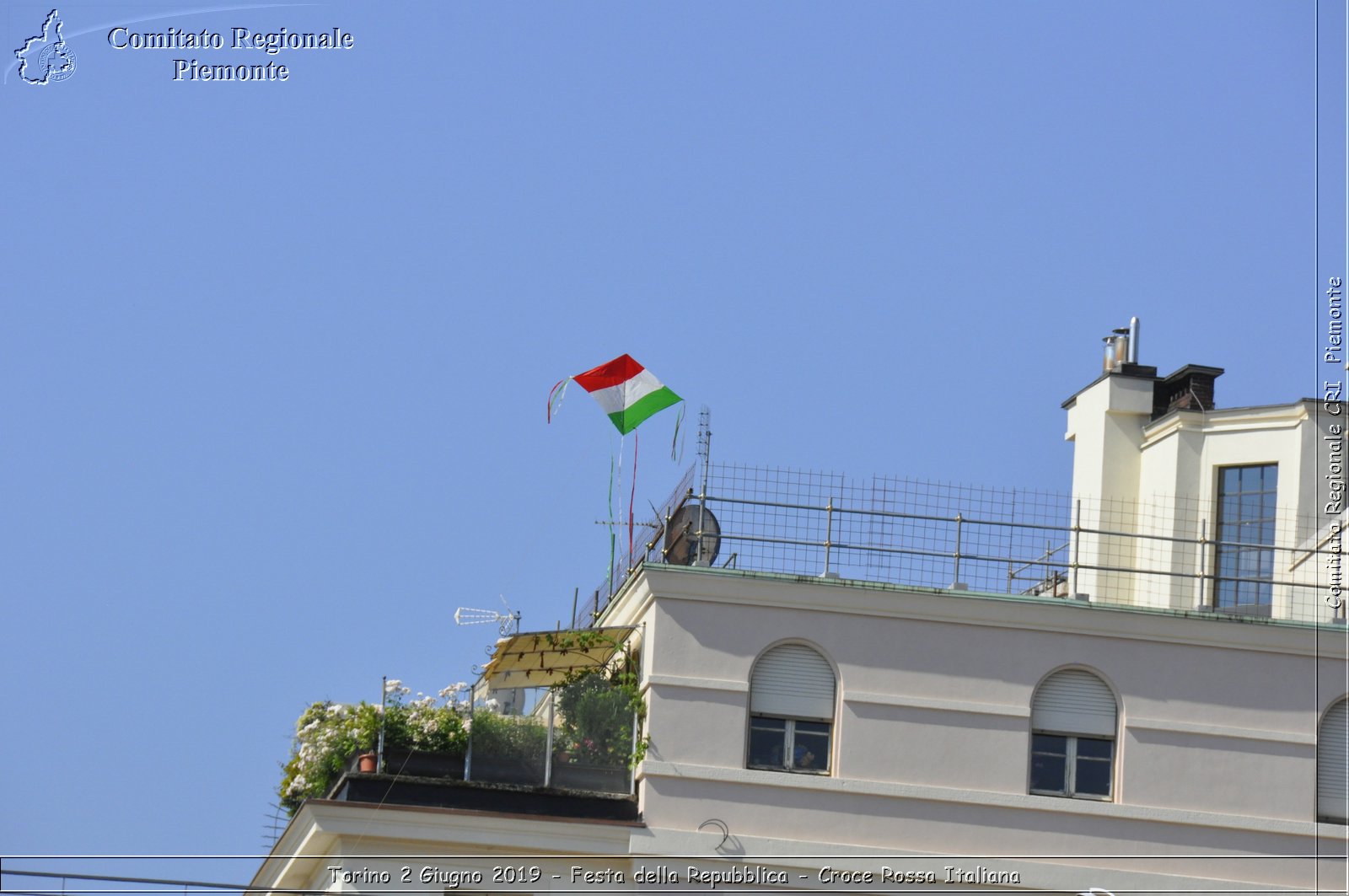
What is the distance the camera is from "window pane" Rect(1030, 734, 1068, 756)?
27000 millimetres

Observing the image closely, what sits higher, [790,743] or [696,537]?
[696,537]

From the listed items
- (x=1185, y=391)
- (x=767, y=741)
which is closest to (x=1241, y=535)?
(x=1185, y=391)

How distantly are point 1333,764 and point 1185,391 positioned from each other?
1373 centimetres

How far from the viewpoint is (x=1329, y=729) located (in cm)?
2741

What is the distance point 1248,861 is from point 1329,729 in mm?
2131

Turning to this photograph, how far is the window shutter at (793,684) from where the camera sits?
87.7 feet

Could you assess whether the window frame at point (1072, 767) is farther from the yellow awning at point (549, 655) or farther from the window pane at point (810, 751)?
the yellow awning at point (549, 655)

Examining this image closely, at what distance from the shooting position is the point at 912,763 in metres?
26.7

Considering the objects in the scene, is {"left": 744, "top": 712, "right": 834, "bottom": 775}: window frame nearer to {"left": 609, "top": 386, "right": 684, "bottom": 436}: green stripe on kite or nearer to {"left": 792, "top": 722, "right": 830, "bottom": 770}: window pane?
{"left": 792, "top": 722, "right": 830, "bottom": 770}: window pane

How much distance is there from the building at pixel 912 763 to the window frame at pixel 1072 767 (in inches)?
1.0

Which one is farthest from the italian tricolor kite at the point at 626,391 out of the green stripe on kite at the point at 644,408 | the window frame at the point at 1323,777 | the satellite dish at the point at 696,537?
the window frame at the point at 1323,777

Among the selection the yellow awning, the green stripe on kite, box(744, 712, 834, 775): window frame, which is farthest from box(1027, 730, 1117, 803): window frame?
the green stripe on kite

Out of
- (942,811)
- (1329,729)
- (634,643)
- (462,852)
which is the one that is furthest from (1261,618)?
(462,852)

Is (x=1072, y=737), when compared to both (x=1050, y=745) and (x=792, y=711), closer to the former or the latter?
(x=1050, y=745)
